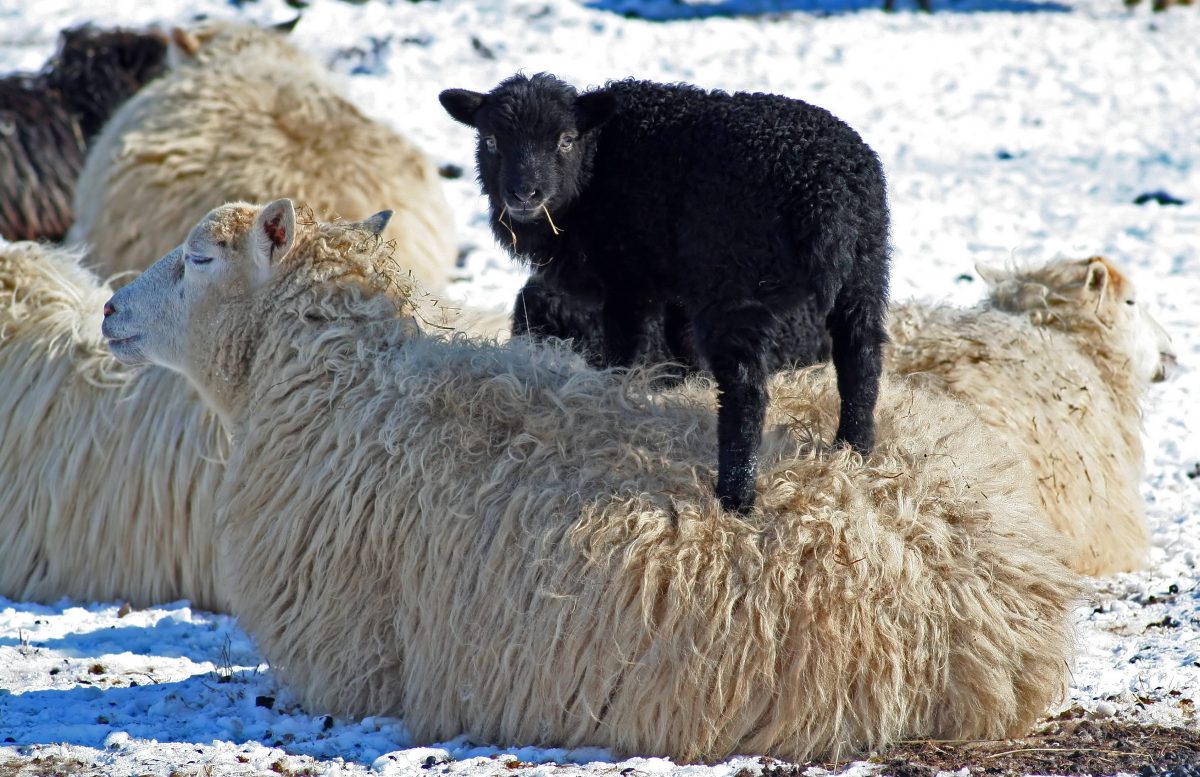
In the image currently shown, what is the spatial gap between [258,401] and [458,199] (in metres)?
6.88

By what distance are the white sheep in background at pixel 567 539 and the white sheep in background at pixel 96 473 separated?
1367 millimetres

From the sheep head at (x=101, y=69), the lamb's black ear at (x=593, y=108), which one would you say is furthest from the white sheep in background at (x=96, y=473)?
the sheep head at (x=101, y=69)

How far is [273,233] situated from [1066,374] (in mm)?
3963

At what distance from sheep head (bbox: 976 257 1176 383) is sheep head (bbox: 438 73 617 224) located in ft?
11.5

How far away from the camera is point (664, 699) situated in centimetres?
416

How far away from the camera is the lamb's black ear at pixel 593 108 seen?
468 centimetres

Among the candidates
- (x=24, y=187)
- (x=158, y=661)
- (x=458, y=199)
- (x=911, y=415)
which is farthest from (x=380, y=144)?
(x=911, y=415)

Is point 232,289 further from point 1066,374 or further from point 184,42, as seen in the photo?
point 184,42

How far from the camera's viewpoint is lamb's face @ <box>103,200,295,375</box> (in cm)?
504

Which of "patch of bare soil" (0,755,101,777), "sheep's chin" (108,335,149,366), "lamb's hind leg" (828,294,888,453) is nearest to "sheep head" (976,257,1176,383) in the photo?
"lamb's hind leg" (828,294,888,453)

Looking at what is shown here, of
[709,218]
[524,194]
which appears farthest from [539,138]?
[709,218]

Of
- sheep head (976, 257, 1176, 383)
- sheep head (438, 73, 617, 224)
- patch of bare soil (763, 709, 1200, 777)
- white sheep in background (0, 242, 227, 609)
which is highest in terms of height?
sheep head (438, 73, 617, 224)

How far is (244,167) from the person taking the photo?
8.70 meters

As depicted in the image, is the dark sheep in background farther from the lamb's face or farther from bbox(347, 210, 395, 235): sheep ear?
bbox(347, 210, 395, 235): sheep ear
